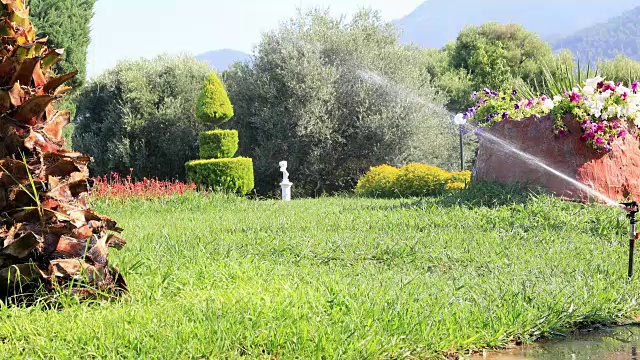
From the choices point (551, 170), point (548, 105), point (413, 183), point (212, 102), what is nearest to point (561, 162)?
point (551, 170)

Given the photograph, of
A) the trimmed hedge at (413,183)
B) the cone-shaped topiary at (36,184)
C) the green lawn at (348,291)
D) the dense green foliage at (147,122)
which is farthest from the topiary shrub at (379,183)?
the cone-shaped topiary at (36,184)

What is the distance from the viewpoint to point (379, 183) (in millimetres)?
16766

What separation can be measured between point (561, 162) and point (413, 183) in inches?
217

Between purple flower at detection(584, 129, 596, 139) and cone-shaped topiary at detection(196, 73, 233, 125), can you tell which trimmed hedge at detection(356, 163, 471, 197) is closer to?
cone-shaped topiary at detection(196, 73, 233, 125)

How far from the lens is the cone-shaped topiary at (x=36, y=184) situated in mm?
4605

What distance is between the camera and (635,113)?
11.3 m

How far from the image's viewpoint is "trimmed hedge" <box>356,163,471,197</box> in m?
16.1

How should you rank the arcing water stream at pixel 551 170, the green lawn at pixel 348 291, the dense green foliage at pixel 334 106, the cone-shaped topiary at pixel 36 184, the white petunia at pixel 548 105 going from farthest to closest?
the dense green foliage at pixel 334 106
the white petunia at pixel 548 105
the arcing water stream at pixel 551 170
the cone-shaped topiary at pixel 36 184
the green lawn at pixel 348 291

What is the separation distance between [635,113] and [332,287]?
7.88 metres

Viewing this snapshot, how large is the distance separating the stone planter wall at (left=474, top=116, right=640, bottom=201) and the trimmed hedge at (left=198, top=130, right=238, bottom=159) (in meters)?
8.75

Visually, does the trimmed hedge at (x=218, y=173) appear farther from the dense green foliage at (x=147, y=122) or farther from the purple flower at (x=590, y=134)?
the purple flower at (x=590, y=134)

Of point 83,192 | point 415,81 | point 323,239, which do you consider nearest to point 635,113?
point 323,239

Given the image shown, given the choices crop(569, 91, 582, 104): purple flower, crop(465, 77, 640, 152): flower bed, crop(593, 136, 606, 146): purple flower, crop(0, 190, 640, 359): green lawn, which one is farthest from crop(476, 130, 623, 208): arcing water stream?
crop(0, 190, 640, 359): green lawn

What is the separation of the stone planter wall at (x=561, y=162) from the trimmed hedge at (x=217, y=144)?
875 cm
